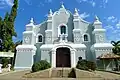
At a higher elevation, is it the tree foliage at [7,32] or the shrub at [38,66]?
the tree foliage at [7,32]

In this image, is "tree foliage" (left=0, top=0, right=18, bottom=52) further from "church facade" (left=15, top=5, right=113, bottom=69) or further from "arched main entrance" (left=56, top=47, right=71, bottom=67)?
"arched main entrance" (left=56, top=47, right=71, bottom=67)

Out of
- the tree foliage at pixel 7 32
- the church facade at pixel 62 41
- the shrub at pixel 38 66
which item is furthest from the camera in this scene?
the tree foliage at pixel 7 32

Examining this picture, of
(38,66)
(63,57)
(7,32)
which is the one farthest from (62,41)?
(7,32)

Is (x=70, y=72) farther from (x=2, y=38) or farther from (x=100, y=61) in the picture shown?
(x=2, y=38)

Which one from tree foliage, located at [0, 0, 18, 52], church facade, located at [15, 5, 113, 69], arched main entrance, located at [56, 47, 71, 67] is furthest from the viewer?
tree foliage, located at [0, 0, 18, 52]

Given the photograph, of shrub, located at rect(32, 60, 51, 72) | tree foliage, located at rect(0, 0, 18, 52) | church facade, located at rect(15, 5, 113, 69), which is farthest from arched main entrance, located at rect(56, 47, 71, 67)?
tree foliage, located at rect(0, 0, 18, 52)

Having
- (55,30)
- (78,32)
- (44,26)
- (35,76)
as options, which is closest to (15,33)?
(44,26)

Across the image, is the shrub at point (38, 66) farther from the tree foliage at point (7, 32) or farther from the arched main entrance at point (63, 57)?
the tree foliage at point (7, 32)

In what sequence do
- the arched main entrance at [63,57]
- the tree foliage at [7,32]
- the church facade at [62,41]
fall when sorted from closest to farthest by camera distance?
1. the church facade at [62,41]
2. the arched main entrance at [63,57]
3. the tree foliage at [7,32]

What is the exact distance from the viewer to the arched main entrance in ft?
71.6

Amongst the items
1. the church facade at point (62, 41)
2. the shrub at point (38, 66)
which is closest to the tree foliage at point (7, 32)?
the church facade at point (62, 41)

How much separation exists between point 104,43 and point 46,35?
926 centimetres

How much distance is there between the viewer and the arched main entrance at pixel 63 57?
2181 cm

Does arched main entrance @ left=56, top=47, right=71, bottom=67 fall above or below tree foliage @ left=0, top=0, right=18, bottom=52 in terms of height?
below
